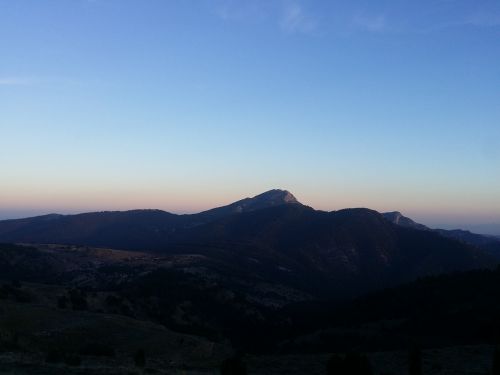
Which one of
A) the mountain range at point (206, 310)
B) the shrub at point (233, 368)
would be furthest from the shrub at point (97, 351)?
the shrub at point (233, 368)

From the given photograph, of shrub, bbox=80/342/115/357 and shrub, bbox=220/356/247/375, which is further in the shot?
shrub, bbox=80/342/115/357

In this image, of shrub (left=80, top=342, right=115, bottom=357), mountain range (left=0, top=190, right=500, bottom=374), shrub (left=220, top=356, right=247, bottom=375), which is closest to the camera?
shrub (left=220, top=356, right=247, bottom=375)

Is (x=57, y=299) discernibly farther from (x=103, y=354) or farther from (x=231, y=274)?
(x=231, y=274)

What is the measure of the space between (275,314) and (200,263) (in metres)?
54.8

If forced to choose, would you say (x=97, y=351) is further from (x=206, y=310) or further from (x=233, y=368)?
(x=206, y=310)

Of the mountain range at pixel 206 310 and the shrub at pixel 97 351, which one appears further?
the mountain range at pixel 206 310

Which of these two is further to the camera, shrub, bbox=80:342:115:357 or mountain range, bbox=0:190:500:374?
mountain range, bbox=0:190:500:374

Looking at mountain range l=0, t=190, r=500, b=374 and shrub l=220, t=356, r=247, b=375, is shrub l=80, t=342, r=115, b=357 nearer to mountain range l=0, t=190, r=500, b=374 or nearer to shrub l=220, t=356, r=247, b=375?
mountain range l=0, t=190, r=500, b=374

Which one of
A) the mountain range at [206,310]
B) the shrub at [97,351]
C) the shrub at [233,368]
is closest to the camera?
the shrub at [233,368]

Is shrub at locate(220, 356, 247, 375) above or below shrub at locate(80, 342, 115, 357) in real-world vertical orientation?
above

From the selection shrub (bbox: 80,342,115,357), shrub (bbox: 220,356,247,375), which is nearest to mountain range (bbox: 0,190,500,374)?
shrub (bbox: 80,342,115,357)

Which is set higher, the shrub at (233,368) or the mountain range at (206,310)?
the shrub at (233,368)

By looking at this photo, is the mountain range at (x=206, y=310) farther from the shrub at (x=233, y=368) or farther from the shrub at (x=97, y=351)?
the shrub at (x=233, y=368)

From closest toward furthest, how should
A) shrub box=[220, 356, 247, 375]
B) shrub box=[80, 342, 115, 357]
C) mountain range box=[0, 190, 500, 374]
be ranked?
shrub box=[220, 356, 247, 375], shrub box=[80, 342, 115, 357], mountain range box=[0, 190, 500, 374]
